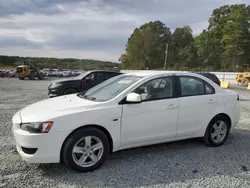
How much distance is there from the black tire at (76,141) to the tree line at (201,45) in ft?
151

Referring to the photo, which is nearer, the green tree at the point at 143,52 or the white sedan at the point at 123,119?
the white sedan at the point at 123,119

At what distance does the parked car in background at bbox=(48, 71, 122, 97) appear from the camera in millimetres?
10844

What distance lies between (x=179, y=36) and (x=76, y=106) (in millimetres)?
76003

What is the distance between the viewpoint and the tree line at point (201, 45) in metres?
49.7

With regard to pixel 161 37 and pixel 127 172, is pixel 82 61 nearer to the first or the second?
pixel 161 37

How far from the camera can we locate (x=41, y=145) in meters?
3.27

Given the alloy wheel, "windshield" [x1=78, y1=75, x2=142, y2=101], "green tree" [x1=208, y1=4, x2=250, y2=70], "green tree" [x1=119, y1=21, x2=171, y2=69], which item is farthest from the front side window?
"green tree" [x1=119, y1=21, x2=171, y2=69]

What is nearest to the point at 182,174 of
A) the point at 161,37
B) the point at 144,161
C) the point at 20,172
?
the point at 144,161

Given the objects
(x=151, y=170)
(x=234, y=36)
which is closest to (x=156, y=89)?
(x=151, y=170)

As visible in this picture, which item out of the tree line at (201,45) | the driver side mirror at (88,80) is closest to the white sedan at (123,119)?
the driver side mirror at (88,80)

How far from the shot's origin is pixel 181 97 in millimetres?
4410

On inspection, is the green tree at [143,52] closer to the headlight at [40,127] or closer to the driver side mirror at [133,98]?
the driver side mirror at [133,98]

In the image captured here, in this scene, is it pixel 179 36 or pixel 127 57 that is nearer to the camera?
pixel 127 57

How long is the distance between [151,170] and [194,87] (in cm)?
191
